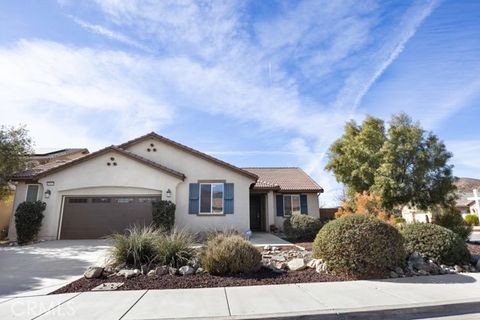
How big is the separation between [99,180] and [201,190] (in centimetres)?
533

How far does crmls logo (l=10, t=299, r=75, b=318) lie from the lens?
15.5 ft

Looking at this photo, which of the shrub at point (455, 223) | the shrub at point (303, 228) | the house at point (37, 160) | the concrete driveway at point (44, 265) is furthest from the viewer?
the house at point (37, 160)

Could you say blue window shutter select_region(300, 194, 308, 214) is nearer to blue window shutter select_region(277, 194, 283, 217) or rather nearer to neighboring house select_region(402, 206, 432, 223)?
blue window shutter select_region(277, 194, 283, 217)

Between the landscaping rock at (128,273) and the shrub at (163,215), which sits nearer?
the landscaping rock at (128,273)

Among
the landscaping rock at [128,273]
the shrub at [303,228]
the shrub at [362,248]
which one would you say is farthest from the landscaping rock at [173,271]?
the shrub at [303,228]

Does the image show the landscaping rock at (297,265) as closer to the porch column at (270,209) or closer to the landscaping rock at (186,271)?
the landscaping rock at (186,271)

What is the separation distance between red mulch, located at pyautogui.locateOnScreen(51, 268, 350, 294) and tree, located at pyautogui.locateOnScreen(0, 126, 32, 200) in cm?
1219

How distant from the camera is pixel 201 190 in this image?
15562 millimetres

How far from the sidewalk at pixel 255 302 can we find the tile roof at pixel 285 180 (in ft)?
40.9

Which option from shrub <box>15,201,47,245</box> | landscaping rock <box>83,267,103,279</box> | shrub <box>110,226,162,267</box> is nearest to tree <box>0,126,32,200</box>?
shrub <box>15,201,47,245</box>

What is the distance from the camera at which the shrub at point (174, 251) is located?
7.76 meters

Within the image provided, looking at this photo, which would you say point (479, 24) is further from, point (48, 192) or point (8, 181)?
point (8, 181)

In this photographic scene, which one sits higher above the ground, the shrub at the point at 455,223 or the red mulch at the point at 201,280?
the shrub at the point at 455,223

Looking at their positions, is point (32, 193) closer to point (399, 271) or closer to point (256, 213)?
point (256, 213)
